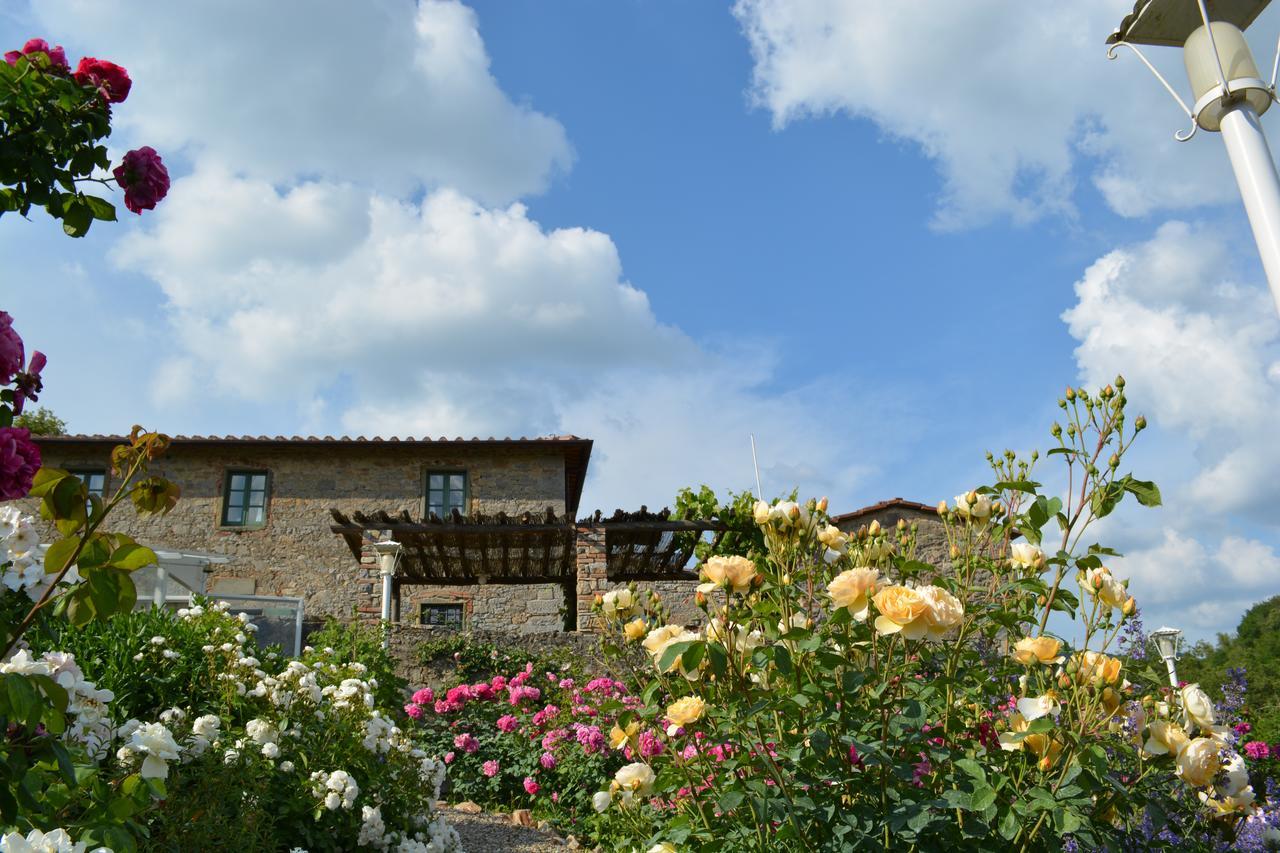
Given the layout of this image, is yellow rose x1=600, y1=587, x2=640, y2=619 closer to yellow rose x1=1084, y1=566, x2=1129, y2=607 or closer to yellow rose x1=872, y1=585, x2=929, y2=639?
yellow rose x1=872, y1=585, x2=929, y2=639

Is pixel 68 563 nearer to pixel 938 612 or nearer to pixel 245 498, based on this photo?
pixel 938 612

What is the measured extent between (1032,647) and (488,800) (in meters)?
6.29

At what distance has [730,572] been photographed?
2102 millimetres

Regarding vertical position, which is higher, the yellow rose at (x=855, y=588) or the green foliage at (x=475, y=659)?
the green foliage at (x=475, y=659)

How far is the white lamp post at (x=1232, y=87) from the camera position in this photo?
2766 mm

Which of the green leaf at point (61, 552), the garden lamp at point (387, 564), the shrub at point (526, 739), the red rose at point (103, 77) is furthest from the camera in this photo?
the garden lamp at point (387, 564)

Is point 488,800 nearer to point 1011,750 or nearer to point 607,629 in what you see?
point 607,629

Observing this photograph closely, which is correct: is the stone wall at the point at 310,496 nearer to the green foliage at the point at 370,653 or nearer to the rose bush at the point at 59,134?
the green foliage at the point at 370,653

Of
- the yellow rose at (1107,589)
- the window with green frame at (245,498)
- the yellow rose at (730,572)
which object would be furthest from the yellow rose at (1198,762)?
the window with green frame at (245,498)

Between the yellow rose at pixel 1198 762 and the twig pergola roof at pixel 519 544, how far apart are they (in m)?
8.17

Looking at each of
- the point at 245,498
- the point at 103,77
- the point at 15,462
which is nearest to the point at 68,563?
the point at 15,462

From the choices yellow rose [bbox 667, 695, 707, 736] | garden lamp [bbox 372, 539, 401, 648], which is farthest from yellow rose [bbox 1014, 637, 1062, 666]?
garden lamp [bbox 372, 539, 401, 648]

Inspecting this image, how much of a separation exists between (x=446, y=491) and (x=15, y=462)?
560 inches

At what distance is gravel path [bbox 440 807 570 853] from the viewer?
6023 mm
